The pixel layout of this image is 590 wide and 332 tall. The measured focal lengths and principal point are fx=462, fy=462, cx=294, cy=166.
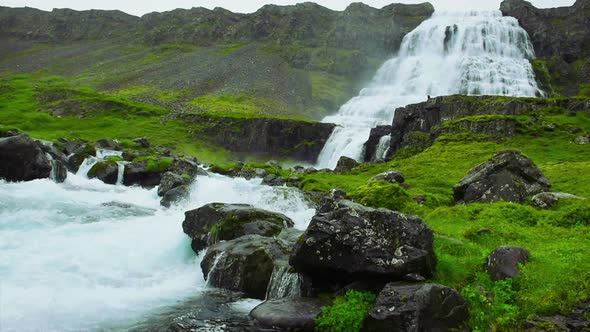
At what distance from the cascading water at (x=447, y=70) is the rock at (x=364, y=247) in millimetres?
55855

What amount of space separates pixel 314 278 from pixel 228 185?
2357cm

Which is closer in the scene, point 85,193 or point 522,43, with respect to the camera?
point 85,193

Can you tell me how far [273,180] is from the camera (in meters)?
42.0

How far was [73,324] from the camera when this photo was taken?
13555mm

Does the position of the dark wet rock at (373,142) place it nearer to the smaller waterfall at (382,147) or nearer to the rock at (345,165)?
the smaller waterfall at (382,147)

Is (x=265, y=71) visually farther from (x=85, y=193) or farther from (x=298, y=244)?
(x=298, y=244)

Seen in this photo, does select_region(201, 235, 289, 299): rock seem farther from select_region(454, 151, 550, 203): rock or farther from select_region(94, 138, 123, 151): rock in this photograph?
select_region(94, 138, 123, 151): rock

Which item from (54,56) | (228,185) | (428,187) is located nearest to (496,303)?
(428,187)

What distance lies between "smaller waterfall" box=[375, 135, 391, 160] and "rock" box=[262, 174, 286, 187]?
20281 millimetres

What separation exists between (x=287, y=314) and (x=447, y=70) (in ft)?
329

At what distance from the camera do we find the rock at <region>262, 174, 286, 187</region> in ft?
134

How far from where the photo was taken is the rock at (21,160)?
37469mm

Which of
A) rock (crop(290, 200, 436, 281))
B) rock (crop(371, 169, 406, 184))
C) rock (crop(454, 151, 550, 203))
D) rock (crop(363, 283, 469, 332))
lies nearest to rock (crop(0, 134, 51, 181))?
rock (crop(371, 169, 406, 184))

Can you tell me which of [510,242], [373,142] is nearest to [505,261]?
[510,242]
